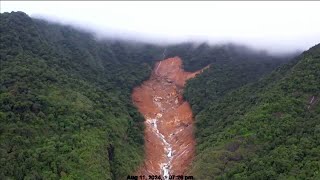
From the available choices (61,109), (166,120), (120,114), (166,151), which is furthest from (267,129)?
(61,109)

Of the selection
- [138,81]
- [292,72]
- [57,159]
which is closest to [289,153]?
[292,72]

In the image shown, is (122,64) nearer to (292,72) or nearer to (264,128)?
(292,72)

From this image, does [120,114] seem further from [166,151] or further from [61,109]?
[61,109]

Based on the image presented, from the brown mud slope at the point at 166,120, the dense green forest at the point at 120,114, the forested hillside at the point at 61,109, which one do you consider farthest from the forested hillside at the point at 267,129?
the forested hillside at the point at 61,109

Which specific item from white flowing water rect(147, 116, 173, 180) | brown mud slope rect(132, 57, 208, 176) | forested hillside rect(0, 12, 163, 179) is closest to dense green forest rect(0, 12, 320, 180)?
forested hillside rect(0, 12, 163, 179)

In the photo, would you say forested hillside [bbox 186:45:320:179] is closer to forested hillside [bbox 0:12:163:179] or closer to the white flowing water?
the white flowing water

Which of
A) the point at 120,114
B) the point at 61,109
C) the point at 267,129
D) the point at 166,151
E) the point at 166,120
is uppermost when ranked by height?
the point at 61,109
